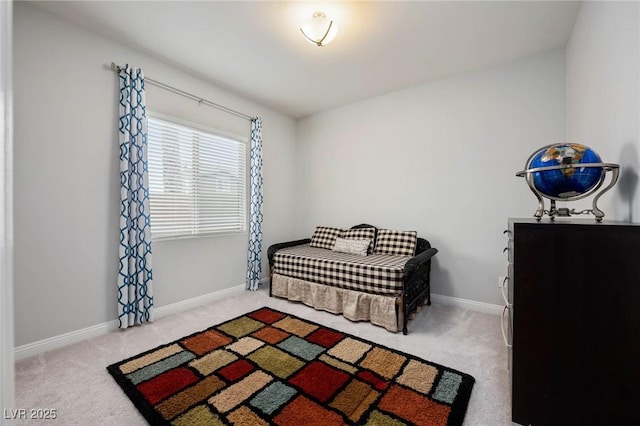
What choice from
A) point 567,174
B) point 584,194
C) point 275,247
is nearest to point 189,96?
point 275,247

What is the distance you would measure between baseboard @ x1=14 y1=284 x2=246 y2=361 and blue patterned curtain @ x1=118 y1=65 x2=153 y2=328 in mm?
142

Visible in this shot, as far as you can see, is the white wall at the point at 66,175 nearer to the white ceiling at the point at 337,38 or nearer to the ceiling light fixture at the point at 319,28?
the white ceiling at the point at 337,38

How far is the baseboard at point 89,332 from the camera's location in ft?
6.39

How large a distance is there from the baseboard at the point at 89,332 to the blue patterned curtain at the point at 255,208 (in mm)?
487

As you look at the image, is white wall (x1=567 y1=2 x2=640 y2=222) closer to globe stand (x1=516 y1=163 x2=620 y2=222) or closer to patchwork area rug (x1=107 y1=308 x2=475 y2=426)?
globe stand (x1=516 y1=163 x2=620 y2=222)

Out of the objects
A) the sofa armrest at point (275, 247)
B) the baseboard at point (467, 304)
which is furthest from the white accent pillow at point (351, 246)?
the baseboard at point (467, 304)

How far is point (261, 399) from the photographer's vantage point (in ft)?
4.99

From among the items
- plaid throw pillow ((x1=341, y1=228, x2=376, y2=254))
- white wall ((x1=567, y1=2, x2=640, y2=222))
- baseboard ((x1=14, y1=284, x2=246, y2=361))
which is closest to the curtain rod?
plaid throw pillow ((x1=341, y1=228, x2=376, y2=254))

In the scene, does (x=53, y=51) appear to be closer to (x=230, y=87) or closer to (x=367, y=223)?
(x=230, y=87)

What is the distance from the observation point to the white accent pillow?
3.22 metres

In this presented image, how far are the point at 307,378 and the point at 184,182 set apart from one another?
7.64 ft

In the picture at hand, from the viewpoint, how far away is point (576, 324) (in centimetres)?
108

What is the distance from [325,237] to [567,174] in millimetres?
2805

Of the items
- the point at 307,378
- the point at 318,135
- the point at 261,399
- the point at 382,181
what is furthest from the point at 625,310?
the point at 318,135
